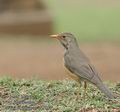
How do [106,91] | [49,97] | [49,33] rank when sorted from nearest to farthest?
[106,91] → [49,97] → [49,33]

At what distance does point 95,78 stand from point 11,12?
885 inches

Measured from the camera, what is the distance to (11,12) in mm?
34219

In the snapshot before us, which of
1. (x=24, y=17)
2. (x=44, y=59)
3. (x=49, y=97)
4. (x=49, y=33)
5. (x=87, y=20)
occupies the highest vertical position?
(x=87, y=20)

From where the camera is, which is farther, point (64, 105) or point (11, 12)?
point (11, 12)

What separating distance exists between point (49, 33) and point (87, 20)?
9.33 metres

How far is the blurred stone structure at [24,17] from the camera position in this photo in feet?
105

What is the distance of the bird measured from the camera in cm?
1195

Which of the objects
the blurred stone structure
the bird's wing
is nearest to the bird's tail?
the bird's wing

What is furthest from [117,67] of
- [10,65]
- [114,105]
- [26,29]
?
[114,105]

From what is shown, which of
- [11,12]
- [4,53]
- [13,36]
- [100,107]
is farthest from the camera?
[11,12]

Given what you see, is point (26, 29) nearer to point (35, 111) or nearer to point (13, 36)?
point (13, 36)

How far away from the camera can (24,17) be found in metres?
32.9

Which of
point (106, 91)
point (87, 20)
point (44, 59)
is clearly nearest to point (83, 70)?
point (106, 91)

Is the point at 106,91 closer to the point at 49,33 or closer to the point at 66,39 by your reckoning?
the point at 66,39
